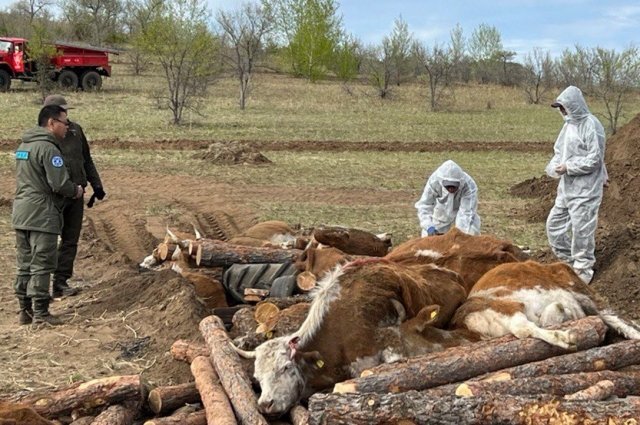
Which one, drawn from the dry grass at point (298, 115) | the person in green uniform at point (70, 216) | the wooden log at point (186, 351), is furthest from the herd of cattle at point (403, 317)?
the dry grass at point (298, 115)

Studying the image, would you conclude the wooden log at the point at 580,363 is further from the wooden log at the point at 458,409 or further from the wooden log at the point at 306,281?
the wooden log at the point at 306,281

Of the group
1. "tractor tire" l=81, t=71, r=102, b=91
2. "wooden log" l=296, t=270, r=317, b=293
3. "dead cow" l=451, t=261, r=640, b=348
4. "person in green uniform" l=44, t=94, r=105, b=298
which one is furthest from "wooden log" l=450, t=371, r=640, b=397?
"tractor tire" l=81, t=71, r=102, b=91

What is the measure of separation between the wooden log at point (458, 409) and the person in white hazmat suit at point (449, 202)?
159 inches

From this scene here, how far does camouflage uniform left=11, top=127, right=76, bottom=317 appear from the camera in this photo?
22.0ft

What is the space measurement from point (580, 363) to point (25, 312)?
4.76 metres

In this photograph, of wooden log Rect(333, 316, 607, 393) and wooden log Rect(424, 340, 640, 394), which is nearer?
wooden log Rect(333, 316, 607, 393)

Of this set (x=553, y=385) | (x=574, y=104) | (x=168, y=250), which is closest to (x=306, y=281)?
(x=168, y=250)

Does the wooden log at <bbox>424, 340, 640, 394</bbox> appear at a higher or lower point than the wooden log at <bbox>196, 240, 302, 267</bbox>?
higher

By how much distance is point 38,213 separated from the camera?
672 centimetres

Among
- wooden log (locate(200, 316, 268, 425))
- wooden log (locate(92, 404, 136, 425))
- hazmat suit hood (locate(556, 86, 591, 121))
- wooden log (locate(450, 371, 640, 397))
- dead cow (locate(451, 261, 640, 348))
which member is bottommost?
wooden log (locate(92, 404, 136, 425))

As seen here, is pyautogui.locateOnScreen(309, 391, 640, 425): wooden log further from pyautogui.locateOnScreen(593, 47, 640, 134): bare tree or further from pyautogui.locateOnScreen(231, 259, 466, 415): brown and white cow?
pyautogui.locateOnScreen(593, 47, 640, 134): bare tree

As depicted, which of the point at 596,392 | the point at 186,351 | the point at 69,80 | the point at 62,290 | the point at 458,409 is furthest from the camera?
the point at 69,80

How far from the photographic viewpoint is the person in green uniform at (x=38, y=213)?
6.71m

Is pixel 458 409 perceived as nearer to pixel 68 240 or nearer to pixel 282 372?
pixel 282 372
